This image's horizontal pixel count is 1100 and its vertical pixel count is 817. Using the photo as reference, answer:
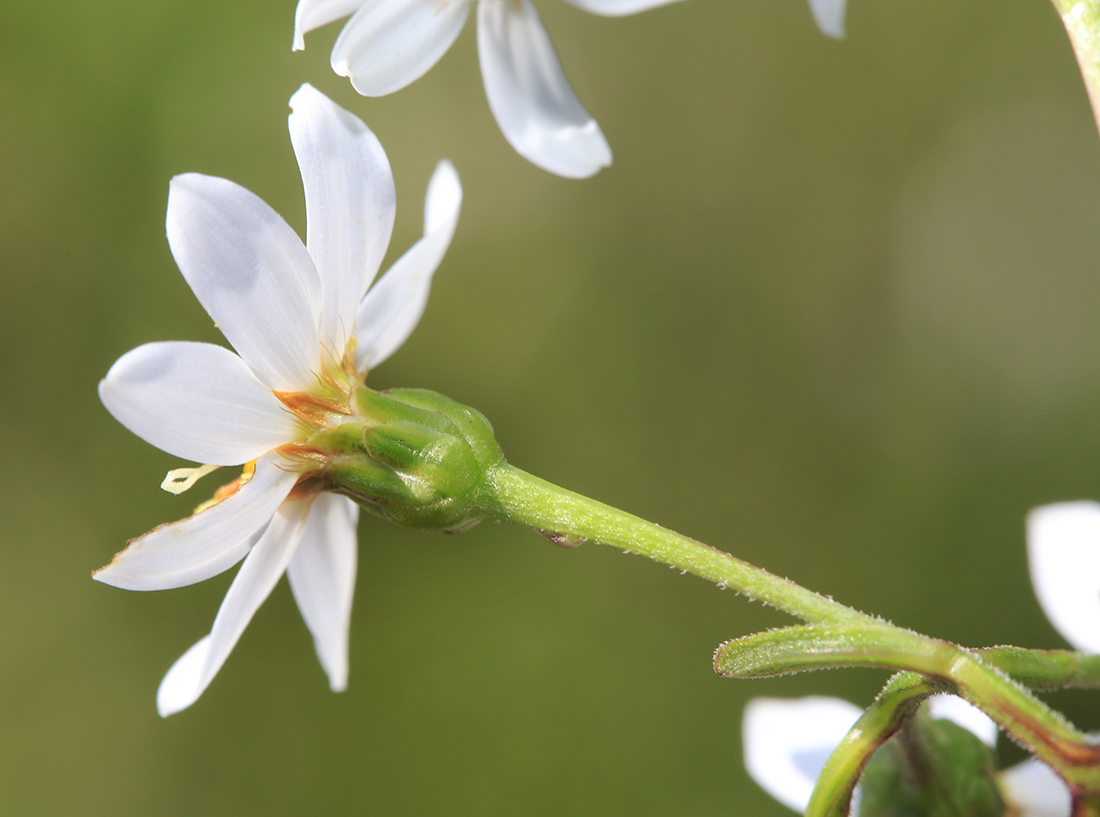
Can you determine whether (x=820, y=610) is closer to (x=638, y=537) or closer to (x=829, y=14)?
(x=638, y=537)

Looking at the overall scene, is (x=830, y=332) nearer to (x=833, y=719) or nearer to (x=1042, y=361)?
(x=1042, y=361)

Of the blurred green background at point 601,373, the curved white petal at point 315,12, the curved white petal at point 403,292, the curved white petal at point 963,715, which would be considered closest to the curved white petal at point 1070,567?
the curved white petal at point 963,715

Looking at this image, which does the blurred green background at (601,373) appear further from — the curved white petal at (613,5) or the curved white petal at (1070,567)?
the curved white petal at (613,5)

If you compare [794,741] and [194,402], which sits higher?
[194,402]

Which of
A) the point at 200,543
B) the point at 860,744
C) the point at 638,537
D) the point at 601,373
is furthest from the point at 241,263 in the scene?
the point at 601,373

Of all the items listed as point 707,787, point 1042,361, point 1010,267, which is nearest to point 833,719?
point 707,787
